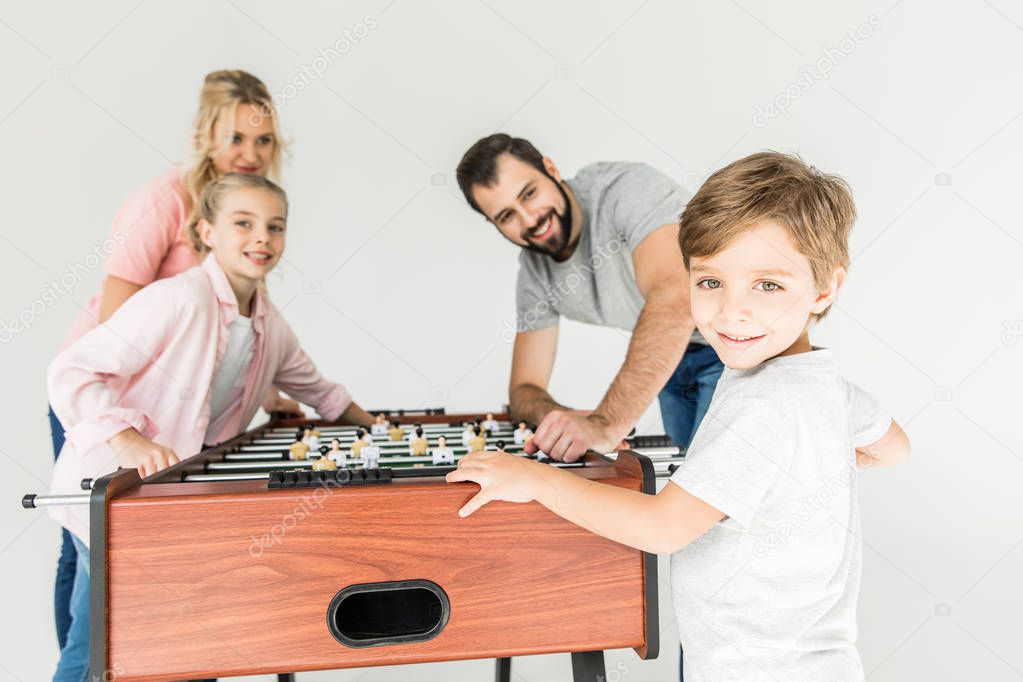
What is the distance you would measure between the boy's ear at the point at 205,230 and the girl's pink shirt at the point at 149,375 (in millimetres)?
96

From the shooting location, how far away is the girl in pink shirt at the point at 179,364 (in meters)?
1.70

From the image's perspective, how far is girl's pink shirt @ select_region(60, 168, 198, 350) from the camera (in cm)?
228

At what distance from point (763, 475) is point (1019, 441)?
11.7ft

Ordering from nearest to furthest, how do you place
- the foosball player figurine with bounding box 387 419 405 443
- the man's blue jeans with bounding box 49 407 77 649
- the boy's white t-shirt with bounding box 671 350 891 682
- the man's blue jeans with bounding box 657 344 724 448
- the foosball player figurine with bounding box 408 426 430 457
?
1. the boy's white t-shirt with bounding box 671 350 891 682
2. the foosball player figurine with bounding box 408 426 430 457
3. the foosball player figurine with bounding box 387 419 405 443
4. the man's blue jeans with bounding box 49 407 77 649
5. the man's blue jeans with bounding box 657 344 724 448

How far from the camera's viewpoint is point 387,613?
1383 millimetres

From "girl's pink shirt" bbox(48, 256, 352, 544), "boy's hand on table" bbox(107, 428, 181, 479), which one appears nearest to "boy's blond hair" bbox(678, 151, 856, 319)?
"boy's hand on table" bbox(107, 428, 181, 479)

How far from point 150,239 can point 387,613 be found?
4.73 ft

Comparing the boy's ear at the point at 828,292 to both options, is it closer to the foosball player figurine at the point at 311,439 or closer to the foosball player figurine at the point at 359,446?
the foosball player figurine at the point at 359,446

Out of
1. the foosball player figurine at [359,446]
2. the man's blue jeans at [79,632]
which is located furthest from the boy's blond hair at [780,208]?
the man's blue jeans at [79,632]

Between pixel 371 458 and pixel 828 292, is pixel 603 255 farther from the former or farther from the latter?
pixel 828 292

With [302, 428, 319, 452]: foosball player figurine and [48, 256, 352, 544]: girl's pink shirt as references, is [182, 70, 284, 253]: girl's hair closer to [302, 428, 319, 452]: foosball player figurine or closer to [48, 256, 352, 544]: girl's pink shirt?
[48, 256, 352, 544]: girl's pink shirt

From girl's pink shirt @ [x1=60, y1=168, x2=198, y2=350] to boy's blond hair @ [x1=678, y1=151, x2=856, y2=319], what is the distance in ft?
5.41

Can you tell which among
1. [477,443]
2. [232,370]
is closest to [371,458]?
[477,443]

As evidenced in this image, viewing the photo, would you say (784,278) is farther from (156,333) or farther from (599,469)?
(156,333)
